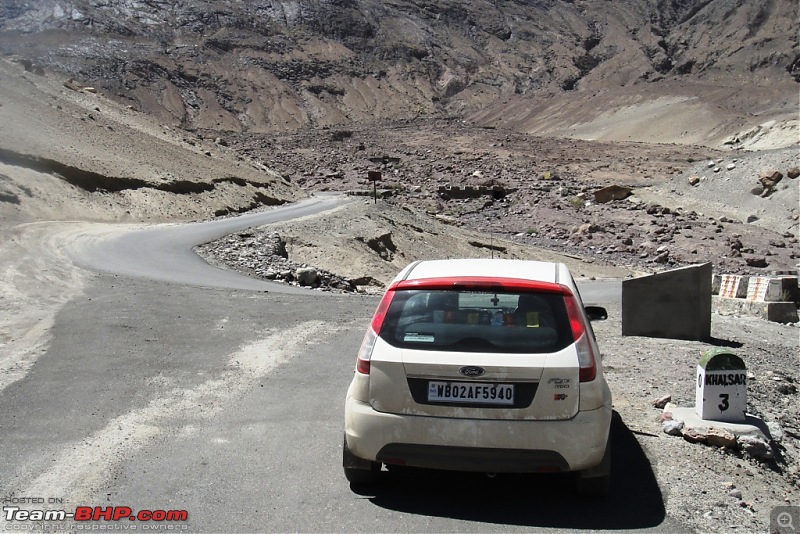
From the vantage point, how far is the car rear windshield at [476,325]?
14.8 feet

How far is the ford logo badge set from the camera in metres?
4.38

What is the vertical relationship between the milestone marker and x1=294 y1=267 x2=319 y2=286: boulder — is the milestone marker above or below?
above

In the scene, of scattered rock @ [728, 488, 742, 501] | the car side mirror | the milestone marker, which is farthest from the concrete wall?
scattered rock @ [728, 488, 742, 501]

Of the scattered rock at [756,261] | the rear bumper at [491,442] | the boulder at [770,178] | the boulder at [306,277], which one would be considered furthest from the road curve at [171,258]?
the boulder at [770,178]

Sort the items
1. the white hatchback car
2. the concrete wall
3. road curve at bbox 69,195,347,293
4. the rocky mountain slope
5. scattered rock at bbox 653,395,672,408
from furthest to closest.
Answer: the rocky mountain slope
road curve at bbox 69,195,347,293
the concrete wall
scattered rock at bbox 653,395,672,408
the white hatchback car

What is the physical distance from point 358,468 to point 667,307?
7969 mm

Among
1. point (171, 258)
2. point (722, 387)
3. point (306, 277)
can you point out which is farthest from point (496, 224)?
point (722, 387)

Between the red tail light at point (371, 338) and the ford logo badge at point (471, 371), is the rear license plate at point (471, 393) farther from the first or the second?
the red tail light at point (371, 338)

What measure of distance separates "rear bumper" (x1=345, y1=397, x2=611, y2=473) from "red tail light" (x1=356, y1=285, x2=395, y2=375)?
0.28m

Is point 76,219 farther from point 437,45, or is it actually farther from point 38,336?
point 437,45

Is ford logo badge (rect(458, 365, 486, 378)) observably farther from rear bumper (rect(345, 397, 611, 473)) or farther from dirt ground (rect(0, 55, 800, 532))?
dirt ground (rect(0, 55, 800, 532))

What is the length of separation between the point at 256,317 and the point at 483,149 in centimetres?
6198

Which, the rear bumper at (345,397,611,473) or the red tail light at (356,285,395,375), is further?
the red tail light at (356,285,395,375)

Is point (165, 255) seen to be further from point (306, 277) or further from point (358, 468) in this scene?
point (358, 468)
